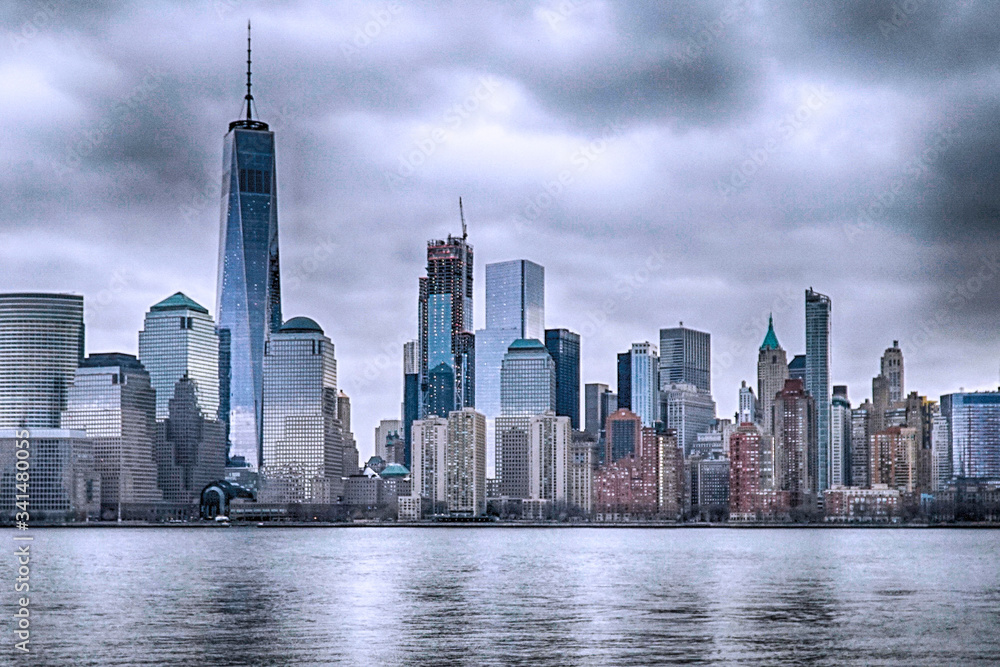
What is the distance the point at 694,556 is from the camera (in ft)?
603

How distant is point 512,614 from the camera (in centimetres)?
8912

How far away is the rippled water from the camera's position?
67.9m

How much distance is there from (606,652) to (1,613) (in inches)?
1567

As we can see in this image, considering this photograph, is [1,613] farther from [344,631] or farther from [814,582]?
[814,582]

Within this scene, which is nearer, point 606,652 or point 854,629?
point 606,652

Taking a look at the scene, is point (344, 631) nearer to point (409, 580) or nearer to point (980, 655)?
point (980, 655)

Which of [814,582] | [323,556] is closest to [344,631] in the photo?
[814,582]

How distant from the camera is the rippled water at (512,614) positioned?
67.9m

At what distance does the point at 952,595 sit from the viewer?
10781cm

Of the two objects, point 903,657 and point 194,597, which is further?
point 194,597

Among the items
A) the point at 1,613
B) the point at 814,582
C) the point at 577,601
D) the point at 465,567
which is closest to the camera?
the point at 1,613

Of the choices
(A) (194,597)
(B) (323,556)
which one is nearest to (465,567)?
(B) (323,556)

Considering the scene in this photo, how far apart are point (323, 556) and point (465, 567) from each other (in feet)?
98.3

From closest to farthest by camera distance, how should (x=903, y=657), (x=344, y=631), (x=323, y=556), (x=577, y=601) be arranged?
(x=903, y=657) < (x=344, y=631) < (x=577, y=601) < (x=323, y=556)
